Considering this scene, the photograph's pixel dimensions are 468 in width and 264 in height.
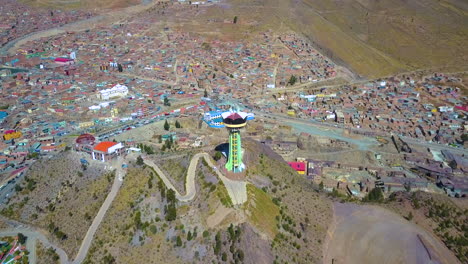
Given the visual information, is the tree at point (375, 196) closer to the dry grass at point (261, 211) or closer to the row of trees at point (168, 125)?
the dry grass at point (261, 211)

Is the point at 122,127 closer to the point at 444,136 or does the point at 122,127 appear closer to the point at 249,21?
the point at 444,136

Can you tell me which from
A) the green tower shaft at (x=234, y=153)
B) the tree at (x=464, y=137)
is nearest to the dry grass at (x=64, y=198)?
the green tower shaft at (x=234, y=153)

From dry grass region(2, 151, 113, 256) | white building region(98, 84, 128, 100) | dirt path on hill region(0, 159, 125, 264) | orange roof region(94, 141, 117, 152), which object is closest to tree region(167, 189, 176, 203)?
dirt path on hill region(0, 159, 125, 264)

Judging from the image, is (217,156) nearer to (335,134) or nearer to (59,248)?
(59,248)

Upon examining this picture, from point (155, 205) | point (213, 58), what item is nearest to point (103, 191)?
point (155, 205)

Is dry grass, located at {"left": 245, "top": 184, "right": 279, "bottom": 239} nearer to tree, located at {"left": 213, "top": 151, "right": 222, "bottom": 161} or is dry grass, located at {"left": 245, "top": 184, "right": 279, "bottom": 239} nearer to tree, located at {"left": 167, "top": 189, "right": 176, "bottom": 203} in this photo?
tree, located at {"left": 213, "top": 151, "right": 222, "bottom": 161}

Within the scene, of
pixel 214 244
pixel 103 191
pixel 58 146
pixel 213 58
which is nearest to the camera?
pixel 214 244

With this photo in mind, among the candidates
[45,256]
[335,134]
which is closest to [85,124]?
[45,256]
